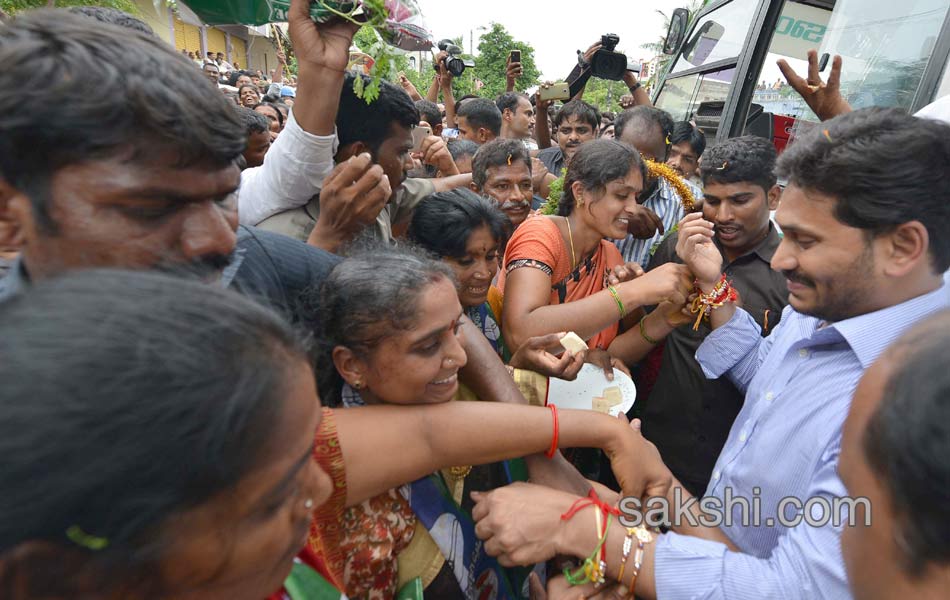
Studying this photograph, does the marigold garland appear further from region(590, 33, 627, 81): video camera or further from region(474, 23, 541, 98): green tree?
region(474, 23, 541, 98): green tree

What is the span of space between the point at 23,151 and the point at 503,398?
122 cm

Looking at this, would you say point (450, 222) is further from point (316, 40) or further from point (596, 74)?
point (596, 74)

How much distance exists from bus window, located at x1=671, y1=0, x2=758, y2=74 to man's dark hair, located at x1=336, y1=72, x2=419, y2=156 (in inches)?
127

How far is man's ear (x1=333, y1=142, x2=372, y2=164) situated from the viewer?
6.74ft

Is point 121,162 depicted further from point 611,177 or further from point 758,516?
point 611,177

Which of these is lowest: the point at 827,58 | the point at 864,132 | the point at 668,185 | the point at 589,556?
the point at 589,556

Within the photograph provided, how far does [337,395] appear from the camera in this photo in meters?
1.57

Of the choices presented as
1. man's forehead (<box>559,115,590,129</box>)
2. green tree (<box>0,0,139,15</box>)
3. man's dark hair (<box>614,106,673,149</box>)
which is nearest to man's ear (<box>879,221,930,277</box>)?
man's dark hair (<box>614,106,673,149</box>)

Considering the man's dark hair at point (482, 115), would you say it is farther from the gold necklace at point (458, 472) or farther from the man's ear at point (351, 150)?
the gold necklace at point (458, 472)

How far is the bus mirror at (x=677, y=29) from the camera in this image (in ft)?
19.2

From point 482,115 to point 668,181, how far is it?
2541 mm

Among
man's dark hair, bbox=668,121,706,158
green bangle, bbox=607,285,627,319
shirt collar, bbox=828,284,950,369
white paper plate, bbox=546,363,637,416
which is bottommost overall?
white paper plate, bbox=546,363,637,416

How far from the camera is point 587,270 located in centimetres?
262

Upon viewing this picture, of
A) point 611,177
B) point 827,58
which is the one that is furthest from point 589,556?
point 827,58
